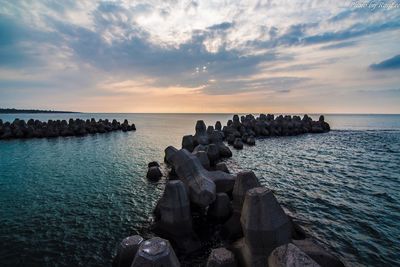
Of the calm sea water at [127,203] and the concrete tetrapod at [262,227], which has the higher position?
the concrete tetrapod at [262,227]

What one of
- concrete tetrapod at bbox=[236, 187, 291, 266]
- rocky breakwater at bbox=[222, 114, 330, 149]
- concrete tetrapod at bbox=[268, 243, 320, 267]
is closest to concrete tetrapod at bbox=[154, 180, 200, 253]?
concrete tetrapod at bbox=[236, 187, 291, 266]

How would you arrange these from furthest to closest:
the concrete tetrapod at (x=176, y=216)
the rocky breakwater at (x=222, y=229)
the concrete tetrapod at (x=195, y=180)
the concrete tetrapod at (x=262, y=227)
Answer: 1. the concrete tetrapod at (x=195, y=180)
2. the concrete tetrapod at (x=176, y=216)
3. the concrete tetrapod at (x=262, y=227)
4. the rocky breakwater at (x=222, y=229)

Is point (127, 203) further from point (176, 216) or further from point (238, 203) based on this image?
point (238, 203)

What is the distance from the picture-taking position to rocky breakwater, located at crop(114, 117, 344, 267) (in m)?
8.30

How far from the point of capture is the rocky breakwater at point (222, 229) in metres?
8.30

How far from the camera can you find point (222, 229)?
12.1 meters

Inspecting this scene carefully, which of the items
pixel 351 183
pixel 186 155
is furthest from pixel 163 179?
pixel 351 183

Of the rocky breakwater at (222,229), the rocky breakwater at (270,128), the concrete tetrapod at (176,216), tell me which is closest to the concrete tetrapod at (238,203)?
the rocky breakwater at (222,229)

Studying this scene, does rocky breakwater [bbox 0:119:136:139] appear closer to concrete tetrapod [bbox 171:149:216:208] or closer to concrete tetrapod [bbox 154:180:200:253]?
concrete tetrapod [bbox 171:149:216:208]

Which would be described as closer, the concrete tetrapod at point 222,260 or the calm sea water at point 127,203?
the concrete tetrapod at point 222,260

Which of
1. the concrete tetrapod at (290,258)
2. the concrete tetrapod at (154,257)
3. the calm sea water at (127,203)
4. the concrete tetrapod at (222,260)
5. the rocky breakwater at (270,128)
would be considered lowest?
the calm sea water at (127,203)

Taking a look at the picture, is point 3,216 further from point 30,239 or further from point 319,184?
point 319,184

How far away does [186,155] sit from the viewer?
17.0m

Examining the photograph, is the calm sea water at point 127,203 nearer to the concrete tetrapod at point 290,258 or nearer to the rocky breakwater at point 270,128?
the concrete tetrapod at point 290,258
